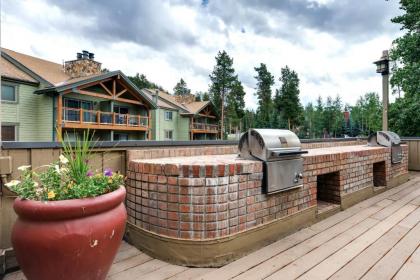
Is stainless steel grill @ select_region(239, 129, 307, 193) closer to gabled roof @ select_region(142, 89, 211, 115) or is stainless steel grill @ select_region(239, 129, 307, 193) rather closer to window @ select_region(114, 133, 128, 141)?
window @ select_region(114, 133, 128, 141)

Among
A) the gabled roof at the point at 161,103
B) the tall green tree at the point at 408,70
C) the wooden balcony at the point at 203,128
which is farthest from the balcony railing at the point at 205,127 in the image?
the tall green tree at the point at 408,70

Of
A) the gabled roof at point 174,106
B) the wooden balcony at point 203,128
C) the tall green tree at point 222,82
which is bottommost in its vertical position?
the wooden balcony at point 203,128

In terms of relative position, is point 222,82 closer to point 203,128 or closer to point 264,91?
point 203,128

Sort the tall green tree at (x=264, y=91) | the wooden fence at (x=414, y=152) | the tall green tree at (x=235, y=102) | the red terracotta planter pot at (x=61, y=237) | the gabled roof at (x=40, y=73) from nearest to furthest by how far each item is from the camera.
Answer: the red terracotta planter pot at (x=61, y=237), the wooden fence at (x=414, y=152), the gabled roof at (x=40, y=73), the tall green tree at (x=235, y=102), the tall green tree at (x=264, y=91)

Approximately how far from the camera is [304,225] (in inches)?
122

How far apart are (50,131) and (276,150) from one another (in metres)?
15.7

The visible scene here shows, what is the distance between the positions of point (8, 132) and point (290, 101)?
32.3 metres

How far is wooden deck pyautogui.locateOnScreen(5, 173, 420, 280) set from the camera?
2064mm

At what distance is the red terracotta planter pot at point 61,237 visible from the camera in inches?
57.6

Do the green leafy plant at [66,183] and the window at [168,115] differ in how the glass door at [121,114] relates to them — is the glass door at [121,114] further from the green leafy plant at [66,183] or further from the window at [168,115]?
the green leafy plant at [66,183]

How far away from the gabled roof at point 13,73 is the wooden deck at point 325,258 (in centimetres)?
1492

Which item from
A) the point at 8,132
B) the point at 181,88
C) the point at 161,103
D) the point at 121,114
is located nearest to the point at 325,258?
the point at 8,132

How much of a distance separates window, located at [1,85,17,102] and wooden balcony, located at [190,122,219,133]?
50.2 ft

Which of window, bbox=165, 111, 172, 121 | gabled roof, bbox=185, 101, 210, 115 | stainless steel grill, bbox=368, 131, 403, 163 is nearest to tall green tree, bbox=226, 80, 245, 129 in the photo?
gabled roof, bbox=185, 101, 210, 115
